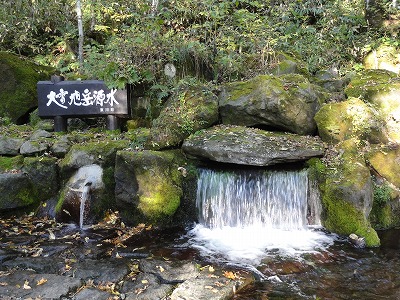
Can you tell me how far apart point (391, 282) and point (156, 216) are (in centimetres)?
424

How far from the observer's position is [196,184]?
25.1 feet

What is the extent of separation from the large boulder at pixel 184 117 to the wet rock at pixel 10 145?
3455mm

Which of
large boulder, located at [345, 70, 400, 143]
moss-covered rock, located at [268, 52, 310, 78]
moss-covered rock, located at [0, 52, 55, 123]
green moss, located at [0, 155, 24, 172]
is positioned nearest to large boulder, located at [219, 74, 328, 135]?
large boulder, located at [345, 70, 400, 143]

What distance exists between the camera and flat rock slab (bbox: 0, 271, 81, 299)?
14.3 ft

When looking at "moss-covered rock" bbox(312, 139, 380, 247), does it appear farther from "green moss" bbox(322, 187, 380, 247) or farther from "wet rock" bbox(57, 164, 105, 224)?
"wet rock" bbox(57, 164, 105, 224)

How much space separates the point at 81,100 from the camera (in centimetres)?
950

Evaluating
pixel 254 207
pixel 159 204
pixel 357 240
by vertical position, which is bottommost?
pixel 357 240

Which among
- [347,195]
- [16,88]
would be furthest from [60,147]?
[347,195]

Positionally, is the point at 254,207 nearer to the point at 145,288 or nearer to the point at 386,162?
the point at 386,162

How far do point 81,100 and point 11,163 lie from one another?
2425mm

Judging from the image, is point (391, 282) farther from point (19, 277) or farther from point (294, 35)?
point (294, 35)

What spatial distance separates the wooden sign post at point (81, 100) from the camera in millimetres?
9414

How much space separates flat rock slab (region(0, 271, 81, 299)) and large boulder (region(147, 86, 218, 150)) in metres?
3.85

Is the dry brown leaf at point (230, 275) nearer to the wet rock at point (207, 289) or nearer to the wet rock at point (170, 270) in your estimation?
the wet rock at point (207, 289)
